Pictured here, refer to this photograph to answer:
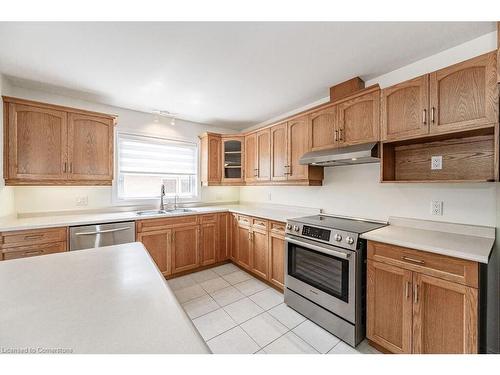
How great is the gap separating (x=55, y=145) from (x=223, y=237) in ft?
7.90

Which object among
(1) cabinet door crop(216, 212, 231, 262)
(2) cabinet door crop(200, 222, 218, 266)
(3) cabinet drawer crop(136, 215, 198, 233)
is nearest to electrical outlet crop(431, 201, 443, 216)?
(1) cabinet door crop(216, 212, 231, 262)

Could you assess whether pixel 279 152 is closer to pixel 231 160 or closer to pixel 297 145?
pixel 297 145

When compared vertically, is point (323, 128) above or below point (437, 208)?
above

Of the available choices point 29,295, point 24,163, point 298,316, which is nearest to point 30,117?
point 24,163

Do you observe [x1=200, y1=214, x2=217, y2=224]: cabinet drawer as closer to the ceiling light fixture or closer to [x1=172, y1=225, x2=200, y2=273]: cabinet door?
[x1=172, y1=225, x2=200, y2=273]: cabinet door

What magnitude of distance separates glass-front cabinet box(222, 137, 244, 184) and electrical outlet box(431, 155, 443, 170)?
99.5 inches

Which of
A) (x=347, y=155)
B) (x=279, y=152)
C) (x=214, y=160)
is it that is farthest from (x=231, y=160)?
(x=347, y=155)

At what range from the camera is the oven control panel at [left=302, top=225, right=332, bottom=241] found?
194 cm

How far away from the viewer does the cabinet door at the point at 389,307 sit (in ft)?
4.95

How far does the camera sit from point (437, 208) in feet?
6.04

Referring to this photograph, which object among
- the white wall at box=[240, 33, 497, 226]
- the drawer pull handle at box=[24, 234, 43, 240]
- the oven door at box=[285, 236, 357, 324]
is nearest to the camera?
the white wall at box=[240, 33, 497, 226]

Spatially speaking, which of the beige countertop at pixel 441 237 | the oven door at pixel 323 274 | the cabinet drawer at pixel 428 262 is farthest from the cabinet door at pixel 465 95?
the oven door at pixel 323 274

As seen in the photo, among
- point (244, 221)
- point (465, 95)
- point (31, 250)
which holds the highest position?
point (465, 95)
